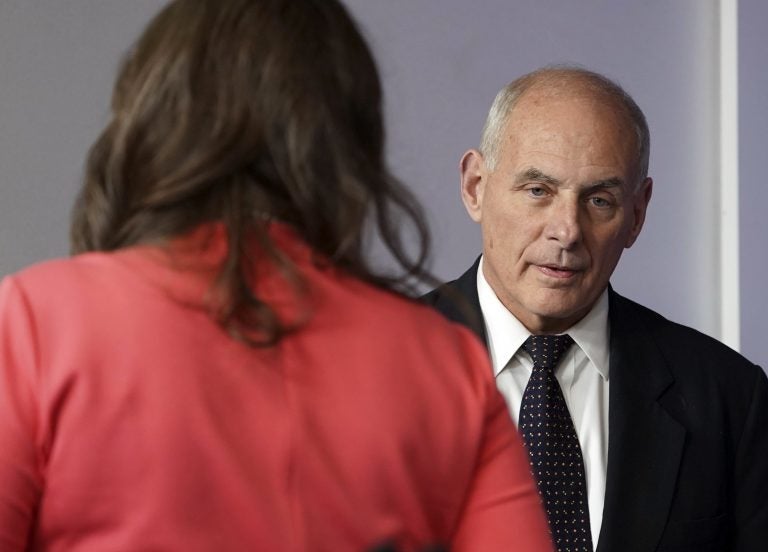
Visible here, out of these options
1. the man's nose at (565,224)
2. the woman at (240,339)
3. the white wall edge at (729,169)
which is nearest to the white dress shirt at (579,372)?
the man's nose at (565,224)

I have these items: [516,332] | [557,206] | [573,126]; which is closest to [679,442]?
[516,332]

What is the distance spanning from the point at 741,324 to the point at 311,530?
2472 millimetres

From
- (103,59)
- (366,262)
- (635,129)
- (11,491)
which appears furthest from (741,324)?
(11,491)

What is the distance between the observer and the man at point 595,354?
197cm

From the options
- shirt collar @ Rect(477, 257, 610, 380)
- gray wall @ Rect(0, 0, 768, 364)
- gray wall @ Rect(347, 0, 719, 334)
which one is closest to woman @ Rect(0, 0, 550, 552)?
shirt collar @ Rect(477, 257, 610, 380)

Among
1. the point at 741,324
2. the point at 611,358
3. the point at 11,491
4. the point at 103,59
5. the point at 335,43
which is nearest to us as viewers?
the point at 11,491

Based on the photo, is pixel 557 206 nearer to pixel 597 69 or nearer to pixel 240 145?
pixel 597 69

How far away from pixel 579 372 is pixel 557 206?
267mm

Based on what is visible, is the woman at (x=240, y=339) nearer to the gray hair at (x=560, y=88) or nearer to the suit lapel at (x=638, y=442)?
the suit lapel at (x=638, y=442)

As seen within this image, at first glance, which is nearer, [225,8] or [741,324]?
[225,8]

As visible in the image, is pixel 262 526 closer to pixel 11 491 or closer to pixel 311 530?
pixel 311 530

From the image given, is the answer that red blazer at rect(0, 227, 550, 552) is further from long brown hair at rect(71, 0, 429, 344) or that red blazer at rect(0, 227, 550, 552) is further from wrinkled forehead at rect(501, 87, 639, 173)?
wrinkled forehead at rect(501, 87, 639, 173)

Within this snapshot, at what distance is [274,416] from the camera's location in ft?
2.99

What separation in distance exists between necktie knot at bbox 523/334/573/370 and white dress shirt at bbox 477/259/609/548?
0.04 ft
